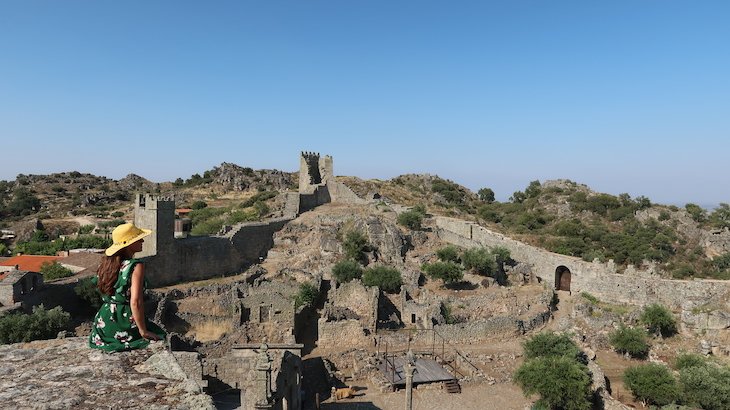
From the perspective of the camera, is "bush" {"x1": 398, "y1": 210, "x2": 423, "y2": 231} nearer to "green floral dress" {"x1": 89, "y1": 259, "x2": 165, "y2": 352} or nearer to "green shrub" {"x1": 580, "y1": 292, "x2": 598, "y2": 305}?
"green shrub" {"x1": 580, "y1": 292, "x2": 598, "y2": 305}

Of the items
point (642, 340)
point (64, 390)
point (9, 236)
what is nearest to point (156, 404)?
point (64, 390)

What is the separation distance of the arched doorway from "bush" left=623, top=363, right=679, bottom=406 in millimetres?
13747

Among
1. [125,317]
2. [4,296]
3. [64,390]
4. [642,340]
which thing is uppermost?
[125,317]

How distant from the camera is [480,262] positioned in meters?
29.3

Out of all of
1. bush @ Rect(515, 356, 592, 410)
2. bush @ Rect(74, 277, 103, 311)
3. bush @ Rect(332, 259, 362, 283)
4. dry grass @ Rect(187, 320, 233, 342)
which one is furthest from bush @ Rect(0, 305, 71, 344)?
bush @ Rect(515, 356, 592, 410)

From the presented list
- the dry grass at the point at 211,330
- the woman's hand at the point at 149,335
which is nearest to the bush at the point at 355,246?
the dry grass at the point at 211,330

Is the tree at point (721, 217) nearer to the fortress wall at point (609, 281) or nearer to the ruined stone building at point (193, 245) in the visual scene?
the fortress wall at point (609, 281)

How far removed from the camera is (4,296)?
63.9 ft

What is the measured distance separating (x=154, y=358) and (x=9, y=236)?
54287 mm

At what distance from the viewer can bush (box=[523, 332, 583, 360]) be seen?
736 inches

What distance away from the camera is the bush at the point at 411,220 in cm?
3681

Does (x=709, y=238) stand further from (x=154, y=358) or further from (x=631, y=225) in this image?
(x=154, y=358)

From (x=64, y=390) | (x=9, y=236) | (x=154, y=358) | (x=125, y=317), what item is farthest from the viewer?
(x=9, y=236)

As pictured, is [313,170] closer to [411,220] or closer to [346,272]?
[411,220]
